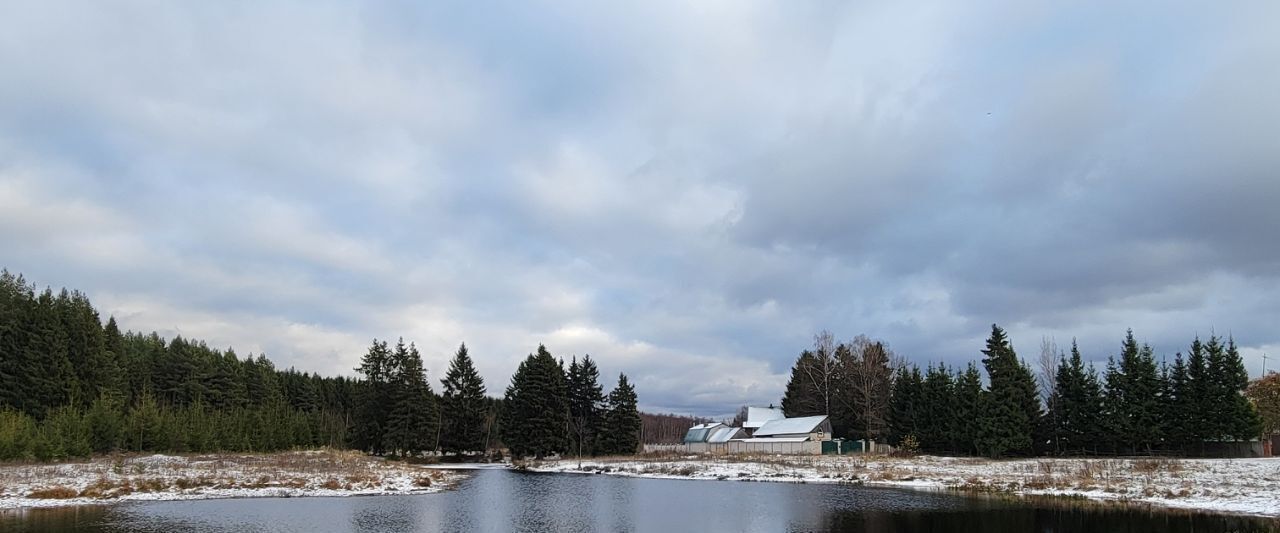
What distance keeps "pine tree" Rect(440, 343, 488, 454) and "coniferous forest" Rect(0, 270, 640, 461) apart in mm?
132

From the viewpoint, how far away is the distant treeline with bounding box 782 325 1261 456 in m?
60.9

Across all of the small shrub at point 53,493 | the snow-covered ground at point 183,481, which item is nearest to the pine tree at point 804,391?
the snow-covered ground at point 183,481

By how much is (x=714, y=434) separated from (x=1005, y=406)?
6030 cm

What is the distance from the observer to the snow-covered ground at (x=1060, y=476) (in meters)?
33.9

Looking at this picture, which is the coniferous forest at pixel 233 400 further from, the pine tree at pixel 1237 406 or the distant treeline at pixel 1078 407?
the pine tree at pixel 1237 406

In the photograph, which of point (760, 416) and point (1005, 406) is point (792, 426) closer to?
point (760, 416)

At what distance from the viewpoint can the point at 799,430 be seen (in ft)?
334

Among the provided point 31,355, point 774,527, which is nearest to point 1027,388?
point 774,527

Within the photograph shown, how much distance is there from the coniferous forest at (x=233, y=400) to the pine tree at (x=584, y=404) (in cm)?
14

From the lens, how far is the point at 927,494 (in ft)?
132

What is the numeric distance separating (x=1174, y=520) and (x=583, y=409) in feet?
255

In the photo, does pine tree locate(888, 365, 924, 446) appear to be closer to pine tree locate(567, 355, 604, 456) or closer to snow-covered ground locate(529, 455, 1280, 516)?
snow-covered ground locate(529, 455, 1280, 516)

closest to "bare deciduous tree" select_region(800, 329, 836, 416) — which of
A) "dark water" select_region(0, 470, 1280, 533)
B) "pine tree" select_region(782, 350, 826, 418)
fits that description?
"pine tree" select_region(782, 350, 826, 418)

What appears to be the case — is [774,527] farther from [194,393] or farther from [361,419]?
[194,393]
